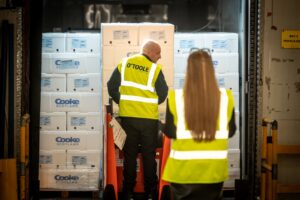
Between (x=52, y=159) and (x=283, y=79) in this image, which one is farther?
(x=52, y=159)

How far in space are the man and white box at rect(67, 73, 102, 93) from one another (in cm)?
130

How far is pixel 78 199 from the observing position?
7621mm

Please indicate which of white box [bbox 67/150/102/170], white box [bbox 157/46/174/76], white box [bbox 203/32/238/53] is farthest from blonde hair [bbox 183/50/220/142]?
white box [bbox 67/150/102/170]

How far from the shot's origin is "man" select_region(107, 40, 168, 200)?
623 cm

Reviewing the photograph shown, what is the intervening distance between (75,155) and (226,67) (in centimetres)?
275

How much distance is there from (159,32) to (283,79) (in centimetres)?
197

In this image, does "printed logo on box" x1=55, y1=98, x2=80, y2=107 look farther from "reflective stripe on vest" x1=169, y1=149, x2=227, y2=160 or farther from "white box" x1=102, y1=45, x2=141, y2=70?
"reflective stripe on vest" x1=169, y1=149, x2=227, y2=160

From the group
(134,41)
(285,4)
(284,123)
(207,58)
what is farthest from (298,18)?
(207,58)

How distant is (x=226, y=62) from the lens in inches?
301

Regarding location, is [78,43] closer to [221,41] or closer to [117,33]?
[117,33]

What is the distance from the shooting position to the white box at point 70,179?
758 centimetres

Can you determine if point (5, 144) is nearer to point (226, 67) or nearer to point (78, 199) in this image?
point (78, 199)

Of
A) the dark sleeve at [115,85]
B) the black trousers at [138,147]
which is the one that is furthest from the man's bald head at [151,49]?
the black trousers at [138,147]

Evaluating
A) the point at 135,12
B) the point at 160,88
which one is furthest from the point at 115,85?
the point at 135,12
